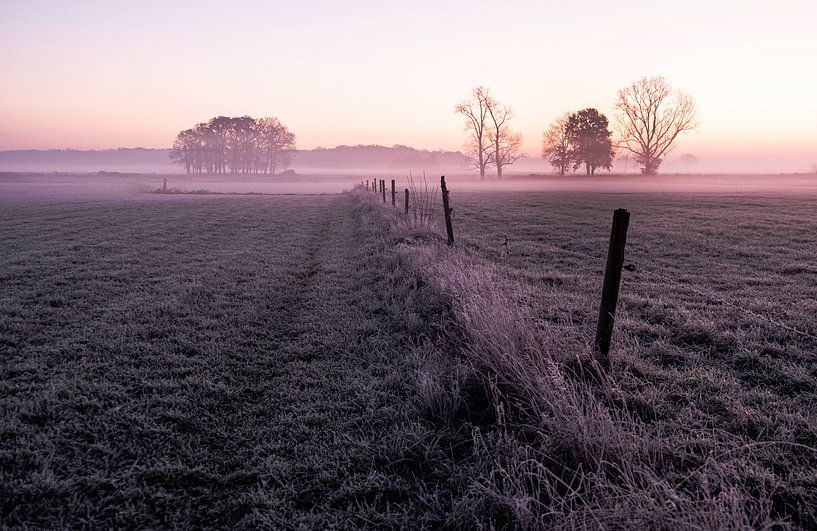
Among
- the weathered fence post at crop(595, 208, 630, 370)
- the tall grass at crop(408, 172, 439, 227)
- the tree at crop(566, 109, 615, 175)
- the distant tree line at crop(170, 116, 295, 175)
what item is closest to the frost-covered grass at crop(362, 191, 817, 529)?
the weathered fence post at crop(595, 208, 630, 370)

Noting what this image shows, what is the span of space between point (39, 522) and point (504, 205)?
30002 millimetres

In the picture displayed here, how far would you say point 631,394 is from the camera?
4262 mm

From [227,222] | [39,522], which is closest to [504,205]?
[227,222]

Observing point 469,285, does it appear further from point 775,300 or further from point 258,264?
point 258,264

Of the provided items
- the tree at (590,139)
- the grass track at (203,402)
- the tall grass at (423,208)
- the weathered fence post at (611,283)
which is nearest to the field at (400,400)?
the grass track at (203,402)

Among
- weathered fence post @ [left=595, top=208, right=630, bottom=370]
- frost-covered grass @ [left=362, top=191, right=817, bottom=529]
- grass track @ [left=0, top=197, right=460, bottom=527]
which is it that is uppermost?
weathered fence post @ [left=595, top=208, right=630, bottom=370]

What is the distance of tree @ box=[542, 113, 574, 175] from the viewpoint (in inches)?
2810

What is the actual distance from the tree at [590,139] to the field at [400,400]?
64.8m

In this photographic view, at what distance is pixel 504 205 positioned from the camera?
30984 millimetres

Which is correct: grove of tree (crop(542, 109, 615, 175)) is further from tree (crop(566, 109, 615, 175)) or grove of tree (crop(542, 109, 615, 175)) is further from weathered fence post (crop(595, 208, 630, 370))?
weathered fence post (crop(595, 208, 630, 370))

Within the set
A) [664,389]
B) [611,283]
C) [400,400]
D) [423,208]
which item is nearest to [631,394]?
[664,389]

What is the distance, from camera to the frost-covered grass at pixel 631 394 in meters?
2.78

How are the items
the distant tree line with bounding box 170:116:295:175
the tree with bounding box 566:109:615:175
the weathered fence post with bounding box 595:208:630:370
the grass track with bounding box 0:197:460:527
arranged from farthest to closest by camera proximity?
the distant tree line with bounding box 170:116:295:175 < the tree with bounding box 566:109:615:175 < the weathered fence post with bounding box 595:208:630:370 < the grass track with bounding box 0:197:460:527

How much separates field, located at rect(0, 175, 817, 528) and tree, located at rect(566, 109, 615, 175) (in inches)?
2551
